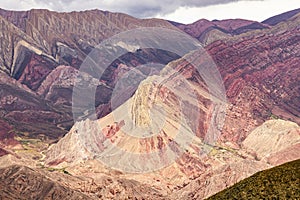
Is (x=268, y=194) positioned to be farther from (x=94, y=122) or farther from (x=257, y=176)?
(x=94, y=122)

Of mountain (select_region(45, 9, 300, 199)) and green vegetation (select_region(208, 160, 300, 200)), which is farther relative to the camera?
mountain (select_region(45, 9, 300, 199))

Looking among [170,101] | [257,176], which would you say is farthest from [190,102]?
[257,176]

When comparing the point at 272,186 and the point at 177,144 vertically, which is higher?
the point at 272,186

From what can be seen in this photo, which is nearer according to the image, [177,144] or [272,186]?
[272,186]

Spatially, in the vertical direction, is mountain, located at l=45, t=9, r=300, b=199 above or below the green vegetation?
below

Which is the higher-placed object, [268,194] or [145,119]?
[268,194]

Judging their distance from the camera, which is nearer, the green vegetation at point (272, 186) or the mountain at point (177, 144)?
the green vegetation at point (272, 186)

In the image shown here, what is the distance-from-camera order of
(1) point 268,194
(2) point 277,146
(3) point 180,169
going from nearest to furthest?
(1) point 268,194 < (3) point 180,169 < (2) point 277,146

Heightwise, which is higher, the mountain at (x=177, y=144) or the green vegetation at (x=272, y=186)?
the green vegetation at (x=272, y=186)
